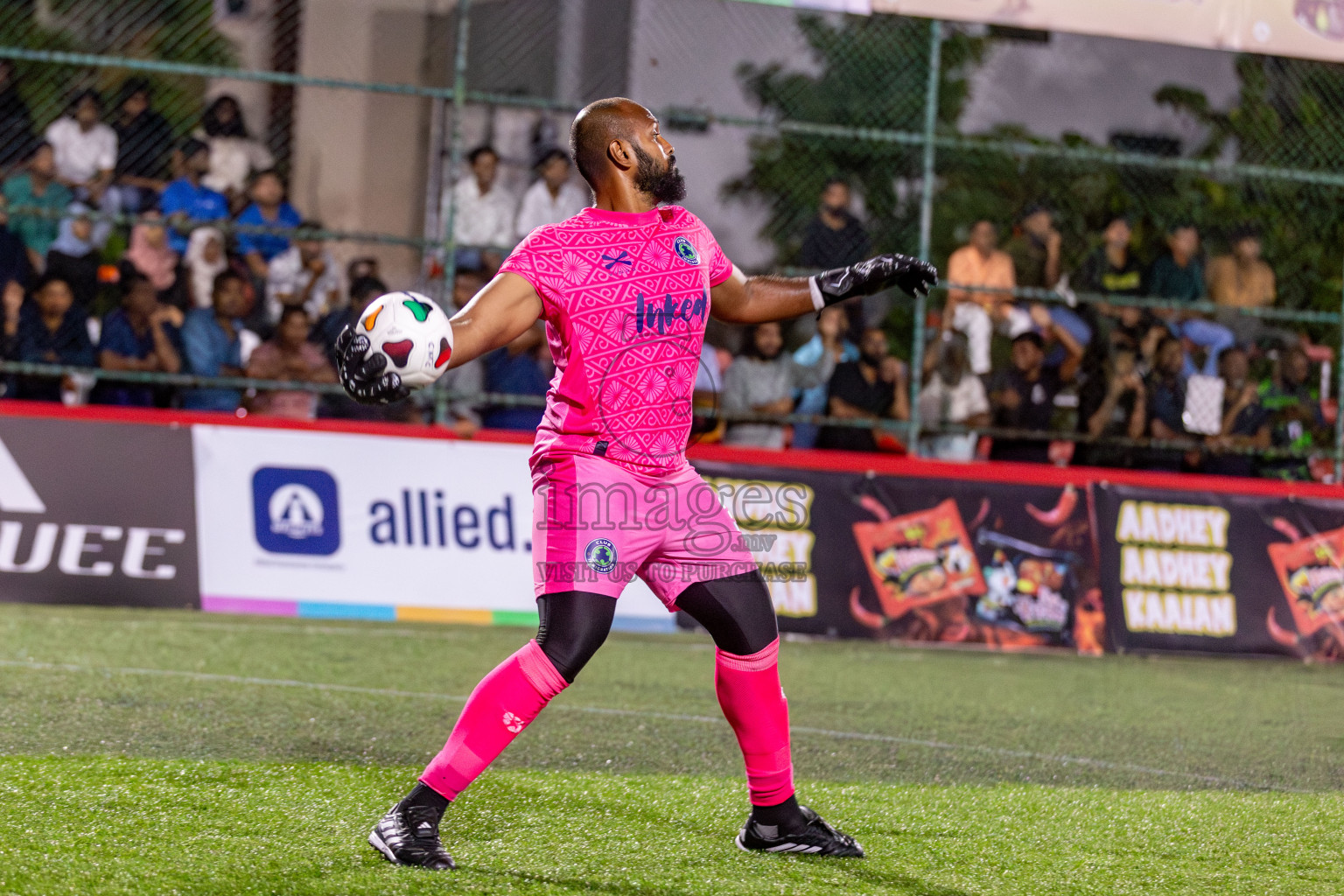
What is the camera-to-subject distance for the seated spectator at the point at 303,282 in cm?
1023

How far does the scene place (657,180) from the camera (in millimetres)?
3973

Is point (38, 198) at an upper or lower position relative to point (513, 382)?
upper

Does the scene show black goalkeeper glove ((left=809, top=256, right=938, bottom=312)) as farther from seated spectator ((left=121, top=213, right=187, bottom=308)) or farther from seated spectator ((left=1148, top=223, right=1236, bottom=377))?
seated spectator ((left=1148, top=223, right=1236, bottom=377))

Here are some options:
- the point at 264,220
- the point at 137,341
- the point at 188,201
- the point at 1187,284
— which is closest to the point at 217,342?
the point at 137,341

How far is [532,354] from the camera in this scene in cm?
1042

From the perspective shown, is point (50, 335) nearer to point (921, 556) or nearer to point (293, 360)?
point (293, 360)

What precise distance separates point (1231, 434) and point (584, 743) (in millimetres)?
7054

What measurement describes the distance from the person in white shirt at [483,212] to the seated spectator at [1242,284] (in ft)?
18.5

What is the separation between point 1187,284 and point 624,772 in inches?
314

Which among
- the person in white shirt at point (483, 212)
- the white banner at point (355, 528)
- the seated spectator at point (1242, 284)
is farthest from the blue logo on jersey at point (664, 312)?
the seated spectator at point (1242, 284)

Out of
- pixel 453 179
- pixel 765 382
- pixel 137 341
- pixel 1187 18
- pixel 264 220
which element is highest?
pixel 1187 18

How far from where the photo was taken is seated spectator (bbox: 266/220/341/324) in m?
10.2

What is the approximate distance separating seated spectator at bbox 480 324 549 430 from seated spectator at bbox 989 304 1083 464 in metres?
3.37

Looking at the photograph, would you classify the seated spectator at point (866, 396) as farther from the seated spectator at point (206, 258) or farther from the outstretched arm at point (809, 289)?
the outstretched arm at point (809, 289)
